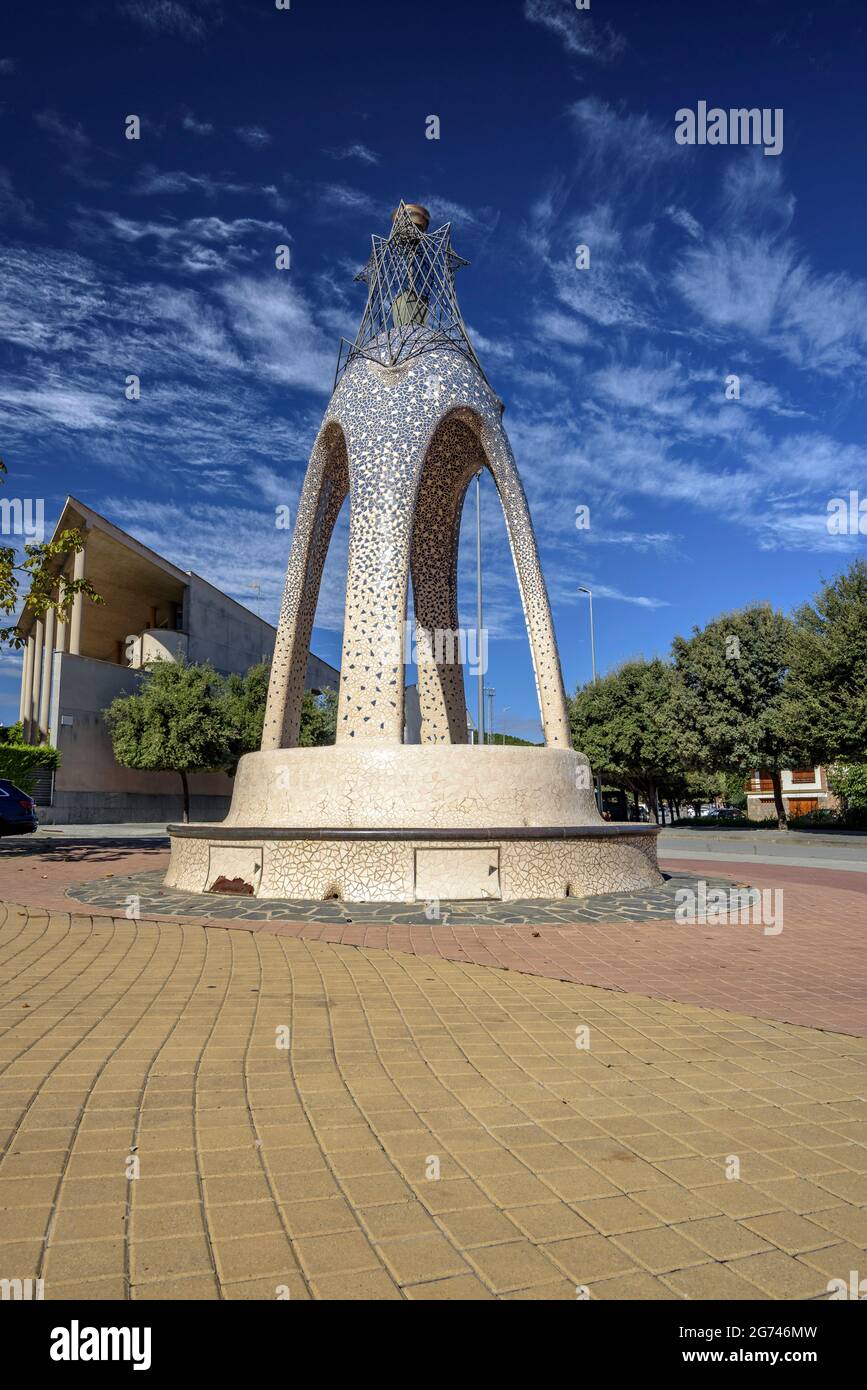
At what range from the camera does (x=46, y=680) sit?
128 feet

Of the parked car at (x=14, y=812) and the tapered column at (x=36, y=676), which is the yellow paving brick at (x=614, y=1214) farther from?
the tapered column at (x=36, y=676)

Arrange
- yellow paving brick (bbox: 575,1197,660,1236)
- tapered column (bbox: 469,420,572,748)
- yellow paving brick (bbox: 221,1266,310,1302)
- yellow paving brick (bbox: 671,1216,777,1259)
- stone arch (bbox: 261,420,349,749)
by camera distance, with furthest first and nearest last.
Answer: stone arch (bbox: 261,420,349,749)
tapered column (bbox: 469,420,572,748)
yellow paving brick (bbox: 575,1197,660,1236)
yellow paving brick (bbox: 671,1216,777,1259)
yellow paving brick (bbox: 221,1266,310,1302)

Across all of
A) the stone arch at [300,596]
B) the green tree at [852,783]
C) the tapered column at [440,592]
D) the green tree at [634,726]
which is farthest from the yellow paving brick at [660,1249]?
the green tree at [852,783]

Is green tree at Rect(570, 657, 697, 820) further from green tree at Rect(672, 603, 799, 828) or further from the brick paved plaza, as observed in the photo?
the brick paved plaza

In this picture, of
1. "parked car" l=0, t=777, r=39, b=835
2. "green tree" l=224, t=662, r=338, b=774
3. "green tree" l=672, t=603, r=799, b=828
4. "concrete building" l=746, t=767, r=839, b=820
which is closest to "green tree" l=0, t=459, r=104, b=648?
"parked car" l=0, t=777, r=39, b=835

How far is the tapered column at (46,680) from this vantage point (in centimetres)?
3745

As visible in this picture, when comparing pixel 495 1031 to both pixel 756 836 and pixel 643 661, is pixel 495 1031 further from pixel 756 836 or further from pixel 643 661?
pixel 643 661

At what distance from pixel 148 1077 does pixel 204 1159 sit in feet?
3.43

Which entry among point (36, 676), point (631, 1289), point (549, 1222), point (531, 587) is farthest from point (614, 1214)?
point (36, 676)

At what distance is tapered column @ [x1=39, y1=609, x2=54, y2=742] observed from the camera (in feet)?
123

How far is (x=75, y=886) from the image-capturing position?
457 inches

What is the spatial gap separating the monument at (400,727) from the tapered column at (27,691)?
33.5 m

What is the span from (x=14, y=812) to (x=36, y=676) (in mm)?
23095

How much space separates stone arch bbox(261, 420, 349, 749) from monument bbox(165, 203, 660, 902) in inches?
1.2
